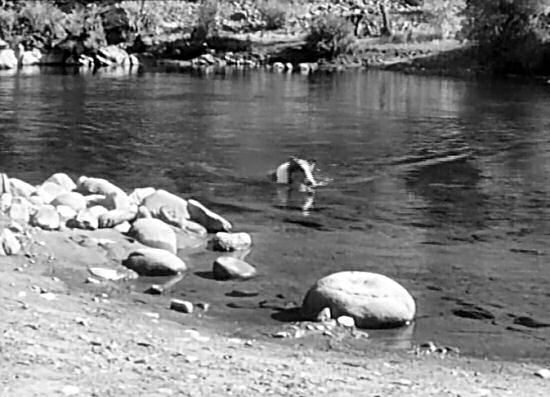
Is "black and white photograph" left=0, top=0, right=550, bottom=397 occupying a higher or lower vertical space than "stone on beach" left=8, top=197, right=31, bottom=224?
lower

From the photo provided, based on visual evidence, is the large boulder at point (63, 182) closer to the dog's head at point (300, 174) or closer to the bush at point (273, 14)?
the dog's head at point (300, 174)

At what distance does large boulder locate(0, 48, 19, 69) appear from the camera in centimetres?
7426

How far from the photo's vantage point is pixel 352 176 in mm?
26688

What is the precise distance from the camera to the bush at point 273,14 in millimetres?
99438

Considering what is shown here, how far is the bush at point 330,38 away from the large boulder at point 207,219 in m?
67.2

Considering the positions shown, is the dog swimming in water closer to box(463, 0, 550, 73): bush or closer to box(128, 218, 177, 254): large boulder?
box(128, 218, 177, 254): large boulder

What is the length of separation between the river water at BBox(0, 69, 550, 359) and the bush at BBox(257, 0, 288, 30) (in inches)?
1730

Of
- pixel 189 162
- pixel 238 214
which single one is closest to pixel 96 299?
pixel 238 214

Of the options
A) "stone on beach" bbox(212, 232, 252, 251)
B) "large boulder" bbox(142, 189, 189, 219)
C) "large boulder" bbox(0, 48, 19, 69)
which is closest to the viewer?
"stone on beach" bbox(212, 232, 252, 251)

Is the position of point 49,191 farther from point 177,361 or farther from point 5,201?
point 177,361

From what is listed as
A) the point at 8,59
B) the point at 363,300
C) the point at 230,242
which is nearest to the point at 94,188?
the point at 230,242

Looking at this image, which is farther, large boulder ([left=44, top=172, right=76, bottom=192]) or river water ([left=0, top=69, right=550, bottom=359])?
large boulder ([left=44, top=172, right=76, bottom=192])

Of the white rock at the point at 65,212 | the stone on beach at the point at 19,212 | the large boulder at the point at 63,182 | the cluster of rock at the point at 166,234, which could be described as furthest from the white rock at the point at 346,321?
the large boulder at the point at 63,182

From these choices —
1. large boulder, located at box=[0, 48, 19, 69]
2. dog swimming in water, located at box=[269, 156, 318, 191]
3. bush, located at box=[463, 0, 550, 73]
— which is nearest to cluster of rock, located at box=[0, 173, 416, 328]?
dog swimming in water, located at box=[269, 156, 318, 191]
